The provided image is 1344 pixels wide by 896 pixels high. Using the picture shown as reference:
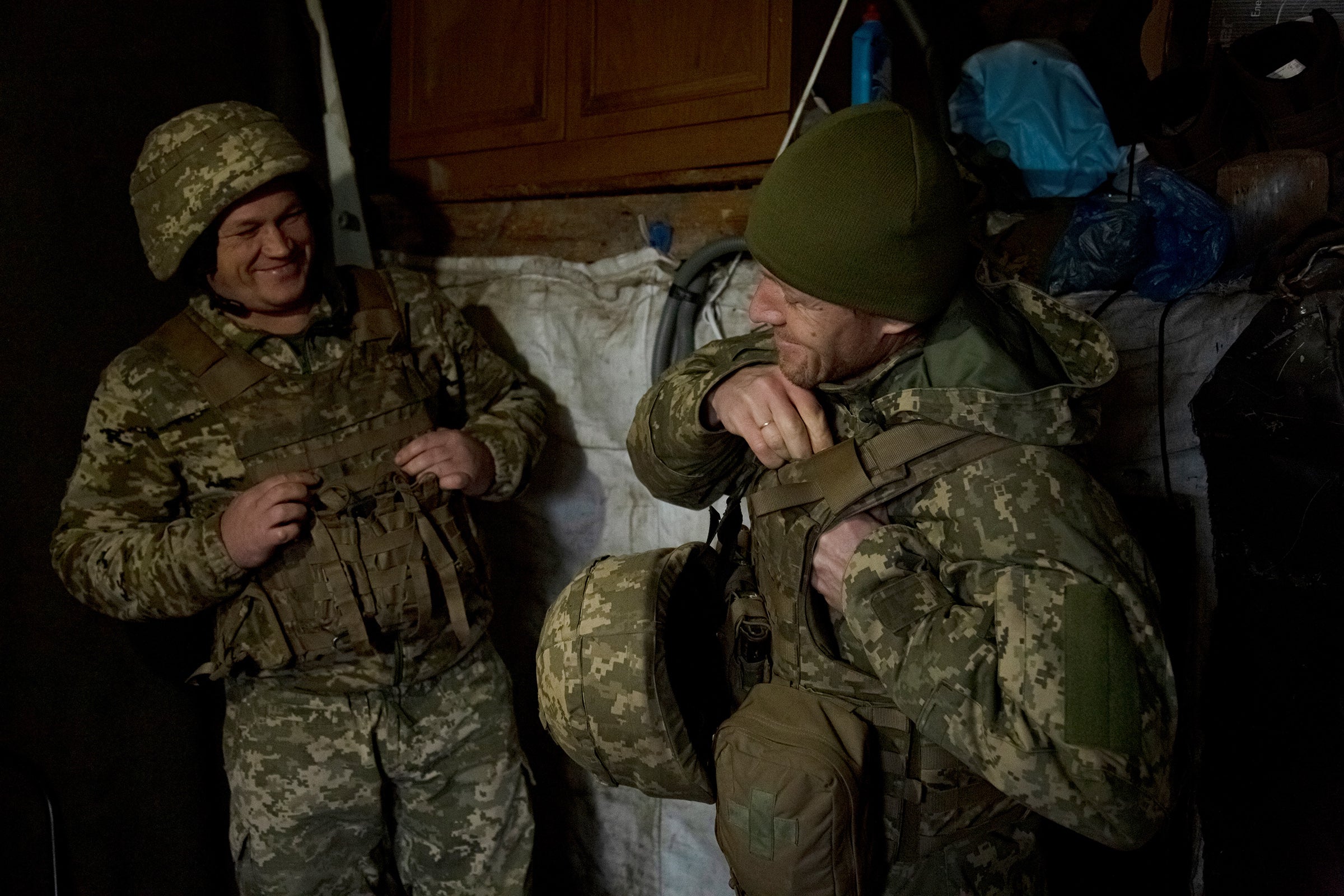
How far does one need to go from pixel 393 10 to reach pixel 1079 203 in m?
2.06

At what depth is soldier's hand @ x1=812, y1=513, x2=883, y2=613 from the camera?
131cm

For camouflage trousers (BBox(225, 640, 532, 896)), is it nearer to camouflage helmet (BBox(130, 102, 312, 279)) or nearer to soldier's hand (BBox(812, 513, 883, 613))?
camouflage helmet (BBox(130, 102, 312, 279))

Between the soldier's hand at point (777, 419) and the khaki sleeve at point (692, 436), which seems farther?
the khaki sleeve at point (692, 436)

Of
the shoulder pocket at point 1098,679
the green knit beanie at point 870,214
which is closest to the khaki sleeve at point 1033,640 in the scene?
the shoulder pocket at point 1098,679

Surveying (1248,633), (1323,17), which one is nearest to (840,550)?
(1248,633)

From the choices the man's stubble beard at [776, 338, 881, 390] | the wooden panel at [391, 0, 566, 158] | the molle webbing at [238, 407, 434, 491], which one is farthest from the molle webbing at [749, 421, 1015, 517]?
the wooden panel at [391, 0, 566, 158]

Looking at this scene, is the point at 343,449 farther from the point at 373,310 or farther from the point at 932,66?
the point at 932,66

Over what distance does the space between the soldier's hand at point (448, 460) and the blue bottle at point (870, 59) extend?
1.19 m

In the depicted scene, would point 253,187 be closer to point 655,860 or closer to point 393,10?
point 393,10

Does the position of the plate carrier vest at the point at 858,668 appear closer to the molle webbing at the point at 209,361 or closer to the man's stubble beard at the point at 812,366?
the man's stubble beard at the point at 812,366

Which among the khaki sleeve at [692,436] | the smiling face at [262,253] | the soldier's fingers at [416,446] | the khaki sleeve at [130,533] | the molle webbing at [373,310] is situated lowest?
the khaki sleeve at [130,533]

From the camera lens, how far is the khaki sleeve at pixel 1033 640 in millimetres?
1076

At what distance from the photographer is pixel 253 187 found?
183 centimetres

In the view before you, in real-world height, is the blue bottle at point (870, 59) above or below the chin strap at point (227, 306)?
above
